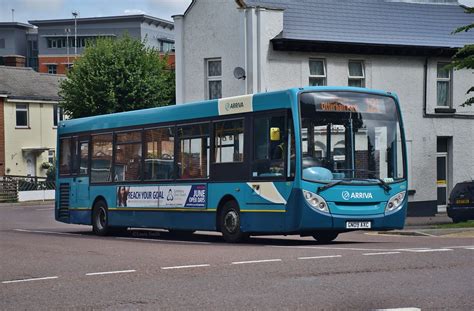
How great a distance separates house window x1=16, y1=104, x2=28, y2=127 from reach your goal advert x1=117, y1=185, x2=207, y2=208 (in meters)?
46.1

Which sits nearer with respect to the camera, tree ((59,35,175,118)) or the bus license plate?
the bus license plate

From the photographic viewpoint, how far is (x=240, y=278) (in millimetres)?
12797

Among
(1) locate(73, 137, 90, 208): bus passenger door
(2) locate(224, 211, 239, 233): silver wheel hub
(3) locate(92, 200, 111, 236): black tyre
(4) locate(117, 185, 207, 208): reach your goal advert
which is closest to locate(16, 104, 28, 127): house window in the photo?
(1) locate(73, 137, 90, 208): bus passenger door

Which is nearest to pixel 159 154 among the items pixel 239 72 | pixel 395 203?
pixel 395 203

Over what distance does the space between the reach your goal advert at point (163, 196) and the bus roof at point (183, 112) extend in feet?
4.93

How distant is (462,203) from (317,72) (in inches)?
296

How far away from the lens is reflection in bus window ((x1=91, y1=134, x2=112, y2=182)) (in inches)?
1019

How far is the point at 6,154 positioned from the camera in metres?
69.2

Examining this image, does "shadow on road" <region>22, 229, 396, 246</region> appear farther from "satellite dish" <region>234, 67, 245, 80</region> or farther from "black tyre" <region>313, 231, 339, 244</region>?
"satellite dish" <region>234, 67, 245, 80</region>

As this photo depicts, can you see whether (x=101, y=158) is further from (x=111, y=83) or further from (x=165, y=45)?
(x=165, y=45)

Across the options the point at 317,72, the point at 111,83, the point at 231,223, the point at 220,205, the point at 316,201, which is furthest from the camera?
the point at 111,83

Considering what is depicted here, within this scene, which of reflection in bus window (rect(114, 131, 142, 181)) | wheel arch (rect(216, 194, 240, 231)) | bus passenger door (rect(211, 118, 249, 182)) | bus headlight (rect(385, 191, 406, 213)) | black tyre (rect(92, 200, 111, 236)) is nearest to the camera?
bus headlight (rect(385, 191, 406, 213))

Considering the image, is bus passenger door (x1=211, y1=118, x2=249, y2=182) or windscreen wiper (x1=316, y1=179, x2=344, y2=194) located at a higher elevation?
bus passenger door (x1=211, y1=118, x2=249, y2=182)

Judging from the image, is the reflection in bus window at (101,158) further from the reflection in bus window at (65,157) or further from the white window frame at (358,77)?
the white window frame at (358,77)
